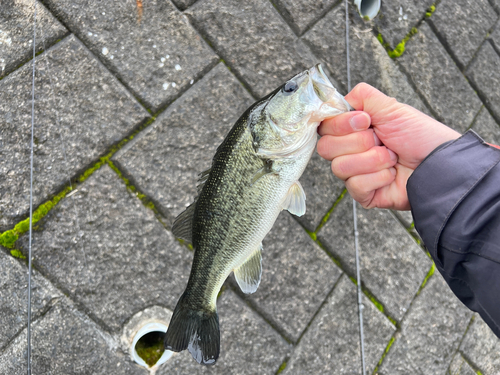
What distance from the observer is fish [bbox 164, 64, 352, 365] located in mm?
1188

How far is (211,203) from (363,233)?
1327 millimetres

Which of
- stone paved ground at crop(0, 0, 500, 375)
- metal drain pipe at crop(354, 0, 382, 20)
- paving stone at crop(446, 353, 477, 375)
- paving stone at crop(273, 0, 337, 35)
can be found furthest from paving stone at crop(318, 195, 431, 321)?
metal drain pipe at crop(354, 0, 382, 20)

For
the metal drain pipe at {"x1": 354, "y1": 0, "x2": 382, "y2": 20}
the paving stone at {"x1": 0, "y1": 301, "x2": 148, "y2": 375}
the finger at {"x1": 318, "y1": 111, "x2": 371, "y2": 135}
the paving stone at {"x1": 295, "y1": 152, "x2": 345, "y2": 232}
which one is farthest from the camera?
the metal drain pipe at {"x1": 354, "y1": 0, "x2": 382, "y2": 20}

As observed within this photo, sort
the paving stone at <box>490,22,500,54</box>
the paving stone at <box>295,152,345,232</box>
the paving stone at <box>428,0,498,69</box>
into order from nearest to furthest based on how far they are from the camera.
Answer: the paving stone at <box>295,152,345,232</box>, the paving stone at <box>428,0,498,69</box>, the paving stone at <box>490,22,500,54</box>

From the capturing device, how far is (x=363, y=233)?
2227 millimetres

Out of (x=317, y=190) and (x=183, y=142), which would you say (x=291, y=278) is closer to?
(x=317, y=190)

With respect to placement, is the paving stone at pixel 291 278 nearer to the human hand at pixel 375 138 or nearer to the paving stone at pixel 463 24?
the human hand at pixel 375 138

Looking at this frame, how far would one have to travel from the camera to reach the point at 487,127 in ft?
9.02

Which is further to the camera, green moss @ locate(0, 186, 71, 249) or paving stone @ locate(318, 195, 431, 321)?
paving stone @ locate(318, 195, 431, 321)

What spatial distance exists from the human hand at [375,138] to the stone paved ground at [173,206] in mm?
761

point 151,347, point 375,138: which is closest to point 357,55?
point 375,138

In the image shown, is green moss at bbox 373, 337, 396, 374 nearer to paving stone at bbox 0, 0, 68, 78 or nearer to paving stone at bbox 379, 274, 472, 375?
paving stone at bbox 379, 274, 472, 375

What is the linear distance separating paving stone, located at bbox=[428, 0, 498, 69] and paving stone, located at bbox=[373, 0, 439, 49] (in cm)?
15

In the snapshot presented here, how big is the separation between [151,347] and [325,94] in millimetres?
1528
